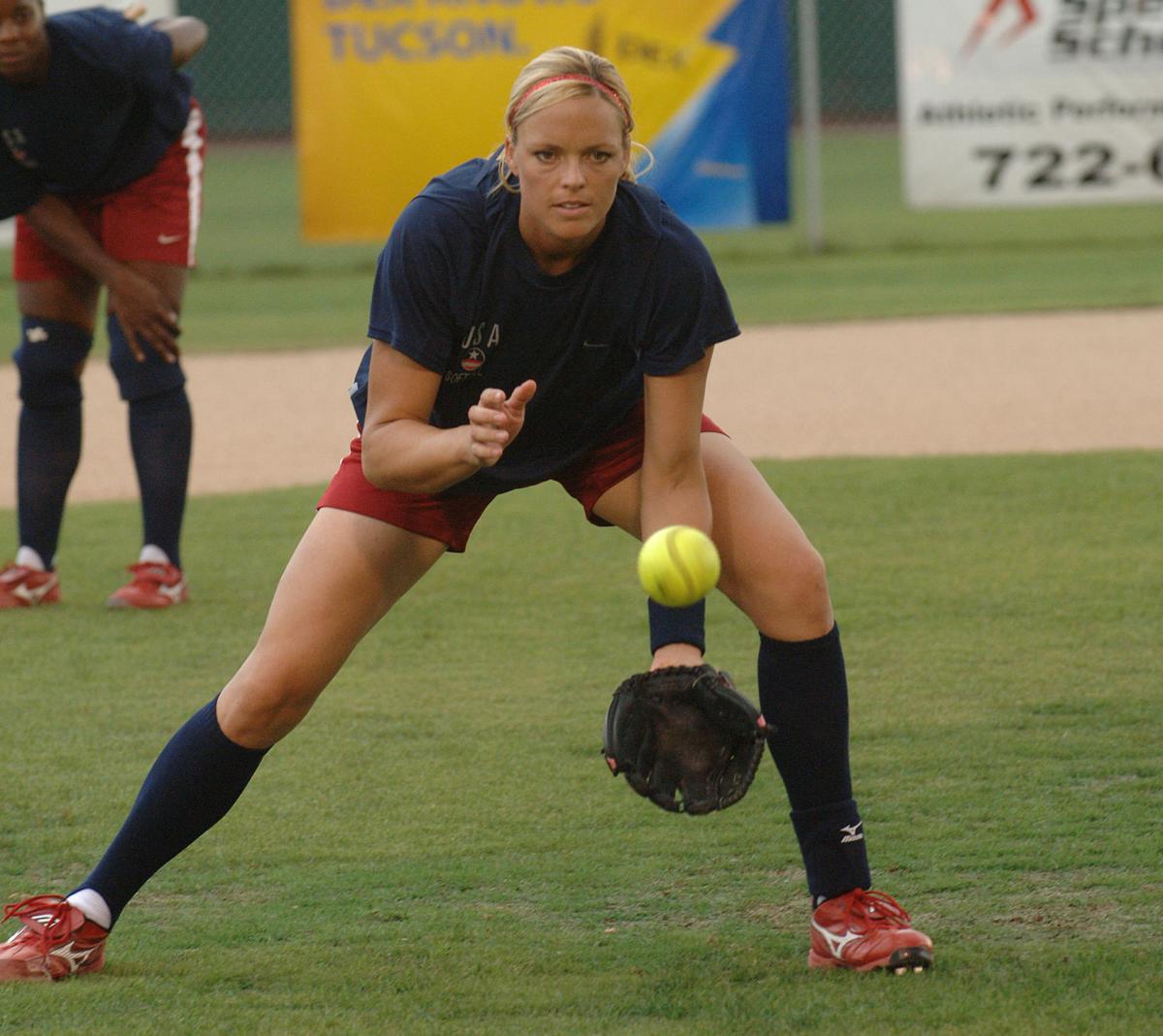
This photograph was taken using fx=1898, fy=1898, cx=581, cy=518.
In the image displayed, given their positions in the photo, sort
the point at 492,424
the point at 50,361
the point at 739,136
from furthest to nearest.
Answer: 1. the point at 739,136
2. the point at 50,361
3. the point at 492,424

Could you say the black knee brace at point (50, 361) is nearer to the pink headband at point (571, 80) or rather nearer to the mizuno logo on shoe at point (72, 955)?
the mizuno logo on shoe at point (72, 955)

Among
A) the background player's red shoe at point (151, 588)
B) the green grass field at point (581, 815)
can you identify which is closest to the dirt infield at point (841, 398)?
the green grass field at point (581, 815)

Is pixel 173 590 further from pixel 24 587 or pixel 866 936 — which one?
pixel 866 936

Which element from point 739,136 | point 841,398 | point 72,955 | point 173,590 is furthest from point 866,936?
point 739,136

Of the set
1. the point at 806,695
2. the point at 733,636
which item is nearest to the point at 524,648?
the point at 733,636

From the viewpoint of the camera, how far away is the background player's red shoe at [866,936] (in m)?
2.90

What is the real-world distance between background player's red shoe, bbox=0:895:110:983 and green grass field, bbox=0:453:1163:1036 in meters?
0.07

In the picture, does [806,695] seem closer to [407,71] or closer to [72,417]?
[72,417]

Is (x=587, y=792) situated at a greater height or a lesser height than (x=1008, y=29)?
lesser

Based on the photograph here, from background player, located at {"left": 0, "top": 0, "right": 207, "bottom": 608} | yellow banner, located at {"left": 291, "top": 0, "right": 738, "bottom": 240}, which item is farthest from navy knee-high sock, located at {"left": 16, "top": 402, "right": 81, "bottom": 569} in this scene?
yellow banner, located at {"left": 291, "top": 0, "right": 738, "bottom": 240}

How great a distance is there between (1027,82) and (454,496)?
432 inches

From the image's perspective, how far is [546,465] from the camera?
3.06 metres

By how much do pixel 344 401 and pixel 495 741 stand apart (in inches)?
198

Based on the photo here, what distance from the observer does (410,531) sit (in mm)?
3010
